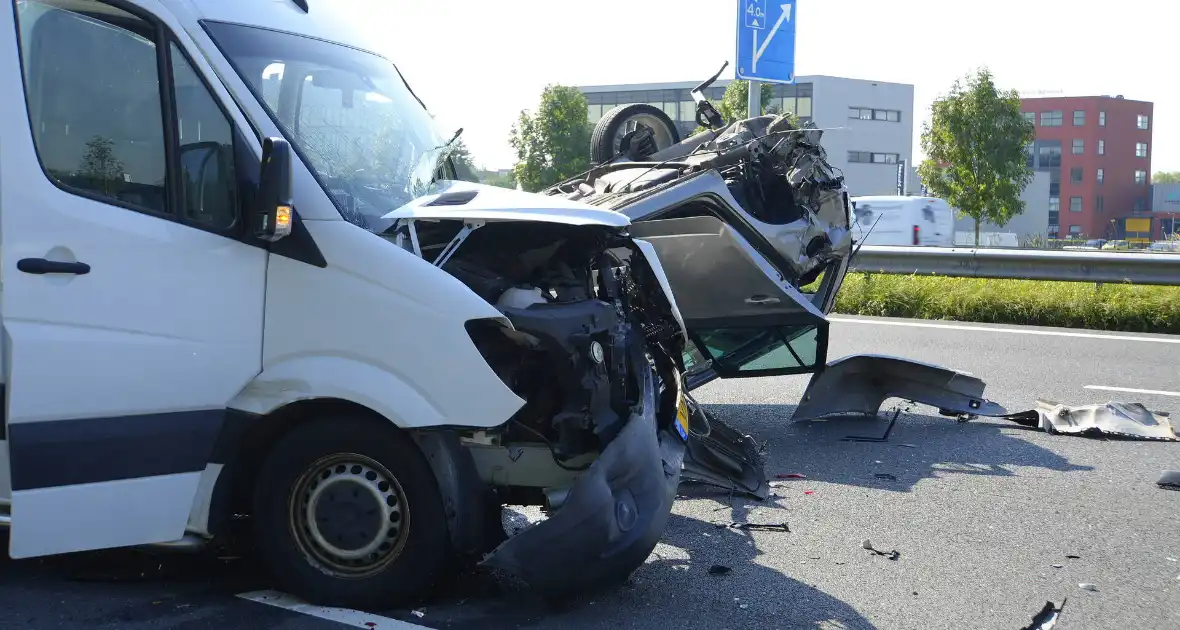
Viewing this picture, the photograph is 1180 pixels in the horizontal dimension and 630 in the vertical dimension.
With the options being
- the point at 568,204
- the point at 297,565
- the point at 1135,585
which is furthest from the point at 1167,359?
the point at 297,565

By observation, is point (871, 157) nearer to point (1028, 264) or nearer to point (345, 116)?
point (1028, 264)

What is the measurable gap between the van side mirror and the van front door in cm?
17

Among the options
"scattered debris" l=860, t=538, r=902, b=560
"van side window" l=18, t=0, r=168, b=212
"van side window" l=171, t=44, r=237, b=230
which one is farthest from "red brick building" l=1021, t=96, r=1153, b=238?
"van side window" l=18, t=0, r=168, b=212

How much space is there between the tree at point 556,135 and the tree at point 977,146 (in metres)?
14.4

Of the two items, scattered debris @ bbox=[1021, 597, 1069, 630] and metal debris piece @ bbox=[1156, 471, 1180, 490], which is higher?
scattered debris @ bbox=[1021, 597, 1069, 630]

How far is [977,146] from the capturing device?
4372 centimetres

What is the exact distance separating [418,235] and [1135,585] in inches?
127

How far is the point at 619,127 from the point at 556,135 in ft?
108

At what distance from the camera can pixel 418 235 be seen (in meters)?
4.27

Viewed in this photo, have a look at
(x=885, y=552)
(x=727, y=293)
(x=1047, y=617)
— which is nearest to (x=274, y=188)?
(x=885, y=552)

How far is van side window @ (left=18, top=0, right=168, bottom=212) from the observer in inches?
155

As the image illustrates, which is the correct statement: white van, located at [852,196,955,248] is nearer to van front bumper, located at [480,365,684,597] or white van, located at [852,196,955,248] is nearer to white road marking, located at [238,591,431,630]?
van front bumper, located at [480,365,684,597]

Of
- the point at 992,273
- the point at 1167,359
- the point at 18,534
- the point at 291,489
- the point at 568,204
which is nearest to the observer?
the point at 18,534

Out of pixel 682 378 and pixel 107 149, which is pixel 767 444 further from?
pixel 107 149
